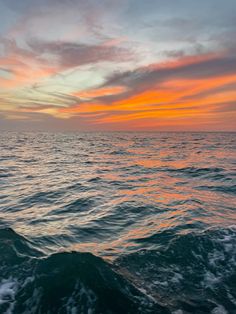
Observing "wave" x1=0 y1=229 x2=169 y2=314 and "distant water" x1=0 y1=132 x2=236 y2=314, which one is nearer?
"wave" x1=0 y1=229 x2=169 y2=314

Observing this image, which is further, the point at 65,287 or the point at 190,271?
the point at 190,271

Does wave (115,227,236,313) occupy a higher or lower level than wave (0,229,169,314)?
lower

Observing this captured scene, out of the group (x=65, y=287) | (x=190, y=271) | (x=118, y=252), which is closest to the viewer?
(x=65, y=287)

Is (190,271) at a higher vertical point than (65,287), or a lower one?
lower

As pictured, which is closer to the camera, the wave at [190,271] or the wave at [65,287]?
the wave at [65,287]

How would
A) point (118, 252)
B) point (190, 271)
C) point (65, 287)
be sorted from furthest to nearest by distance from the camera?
point (118, 252), point (190, 271), point (65, 287)

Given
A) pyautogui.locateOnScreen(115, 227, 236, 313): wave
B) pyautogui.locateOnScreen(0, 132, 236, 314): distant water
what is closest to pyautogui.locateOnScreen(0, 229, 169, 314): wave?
pyautogui.locateOnScreen(0, 132, 236, 314): distant water

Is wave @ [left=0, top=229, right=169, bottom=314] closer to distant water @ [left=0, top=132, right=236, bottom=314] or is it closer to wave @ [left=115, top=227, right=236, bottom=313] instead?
distant water @ [left=0, top=132, right=236, bottom=314]

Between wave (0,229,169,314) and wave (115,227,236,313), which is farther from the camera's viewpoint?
wave (115,227,236,313)

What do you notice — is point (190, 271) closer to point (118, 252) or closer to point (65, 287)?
point (118, 252)

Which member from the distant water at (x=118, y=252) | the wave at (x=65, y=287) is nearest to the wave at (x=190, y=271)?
the distant water at (x=118, y=252)

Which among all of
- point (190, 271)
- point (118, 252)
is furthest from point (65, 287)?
point (190, 271)

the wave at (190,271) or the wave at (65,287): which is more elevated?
the wave at (65,287)

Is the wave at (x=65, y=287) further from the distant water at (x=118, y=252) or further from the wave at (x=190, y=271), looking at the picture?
the wave at (x=190, y=271)
